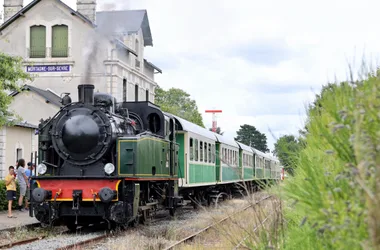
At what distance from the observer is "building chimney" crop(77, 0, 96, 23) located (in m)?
35.2

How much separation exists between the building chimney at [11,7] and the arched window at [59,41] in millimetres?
3321

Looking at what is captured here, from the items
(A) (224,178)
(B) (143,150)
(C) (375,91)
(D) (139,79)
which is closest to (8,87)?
(B) (143,150)

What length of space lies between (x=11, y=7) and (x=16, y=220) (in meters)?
23.0

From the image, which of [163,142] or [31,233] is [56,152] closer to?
[31,233]

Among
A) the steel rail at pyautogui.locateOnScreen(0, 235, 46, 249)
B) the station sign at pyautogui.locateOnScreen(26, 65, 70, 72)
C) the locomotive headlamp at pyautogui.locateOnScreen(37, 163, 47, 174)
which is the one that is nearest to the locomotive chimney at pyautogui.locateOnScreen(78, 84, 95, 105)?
the locomotive headlamp at pyautogui.locateOnScreen(37, 163, 47, 174)

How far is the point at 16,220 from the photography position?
53.0 ft

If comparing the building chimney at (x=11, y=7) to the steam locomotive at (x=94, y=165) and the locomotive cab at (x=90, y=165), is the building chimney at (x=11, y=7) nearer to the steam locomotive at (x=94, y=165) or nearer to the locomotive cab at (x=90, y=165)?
the steam locomotive at (x=94, y=165)

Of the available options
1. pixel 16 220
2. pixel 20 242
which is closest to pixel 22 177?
pixel 16 220

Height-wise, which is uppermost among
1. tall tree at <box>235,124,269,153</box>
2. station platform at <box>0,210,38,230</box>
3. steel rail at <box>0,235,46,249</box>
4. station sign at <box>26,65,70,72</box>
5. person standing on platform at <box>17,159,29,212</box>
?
station sign at <box>26,65,70,72</box>

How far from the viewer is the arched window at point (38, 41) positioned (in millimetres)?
34100

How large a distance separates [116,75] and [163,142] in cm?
1891

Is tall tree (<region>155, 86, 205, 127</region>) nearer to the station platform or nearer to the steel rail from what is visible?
the station platform

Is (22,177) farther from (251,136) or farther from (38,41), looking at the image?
(251,136)

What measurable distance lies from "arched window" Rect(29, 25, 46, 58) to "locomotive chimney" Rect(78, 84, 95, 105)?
21966mm
